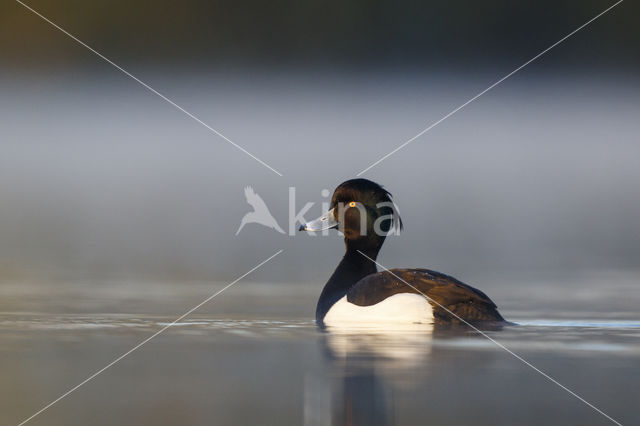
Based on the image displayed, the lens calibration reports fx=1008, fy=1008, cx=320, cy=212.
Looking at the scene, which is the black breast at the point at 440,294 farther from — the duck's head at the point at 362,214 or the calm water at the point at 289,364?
the duck's head at the point at 362,214

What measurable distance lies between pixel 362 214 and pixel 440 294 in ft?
3.51

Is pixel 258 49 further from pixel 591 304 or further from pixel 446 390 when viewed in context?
pixel 446 390

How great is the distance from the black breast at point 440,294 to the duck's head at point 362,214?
0.75 m

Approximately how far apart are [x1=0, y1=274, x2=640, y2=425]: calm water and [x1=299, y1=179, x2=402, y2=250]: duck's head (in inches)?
A: 22.4

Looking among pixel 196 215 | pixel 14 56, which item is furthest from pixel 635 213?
pixel 14 56

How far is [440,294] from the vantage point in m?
5.76

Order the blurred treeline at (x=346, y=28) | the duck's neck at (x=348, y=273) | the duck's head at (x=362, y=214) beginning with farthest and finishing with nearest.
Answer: the blurred treeline at (x=346, y=28), the duck's head at (x=362, y=214), the duck's neck at (x=348, y=273)

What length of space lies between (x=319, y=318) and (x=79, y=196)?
5.63 m

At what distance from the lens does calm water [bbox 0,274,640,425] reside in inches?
134

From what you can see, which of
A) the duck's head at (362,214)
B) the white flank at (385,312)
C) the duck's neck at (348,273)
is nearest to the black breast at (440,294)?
the white flank at (385,312)

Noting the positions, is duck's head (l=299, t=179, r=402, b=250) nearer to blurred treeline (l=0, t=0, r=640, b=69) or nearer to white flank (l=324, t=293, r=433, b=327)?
white flank (l=324, t=293, r=433, b=327)

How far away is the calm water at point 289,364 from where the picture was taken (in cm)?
339

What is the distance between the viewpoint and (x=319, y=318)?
19.9 feet

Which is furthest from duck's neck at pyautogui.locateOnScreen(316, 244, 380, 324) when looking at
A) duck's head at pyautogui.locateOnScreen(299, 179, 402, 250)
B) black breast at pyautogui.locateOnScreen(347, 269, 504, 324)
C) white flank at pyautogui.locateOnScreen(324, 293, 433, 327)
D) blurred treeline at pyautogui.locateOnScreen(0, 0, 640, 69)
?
blurred treeline at pyautogui.locateOnScreen(0, 0, 640, 69)
